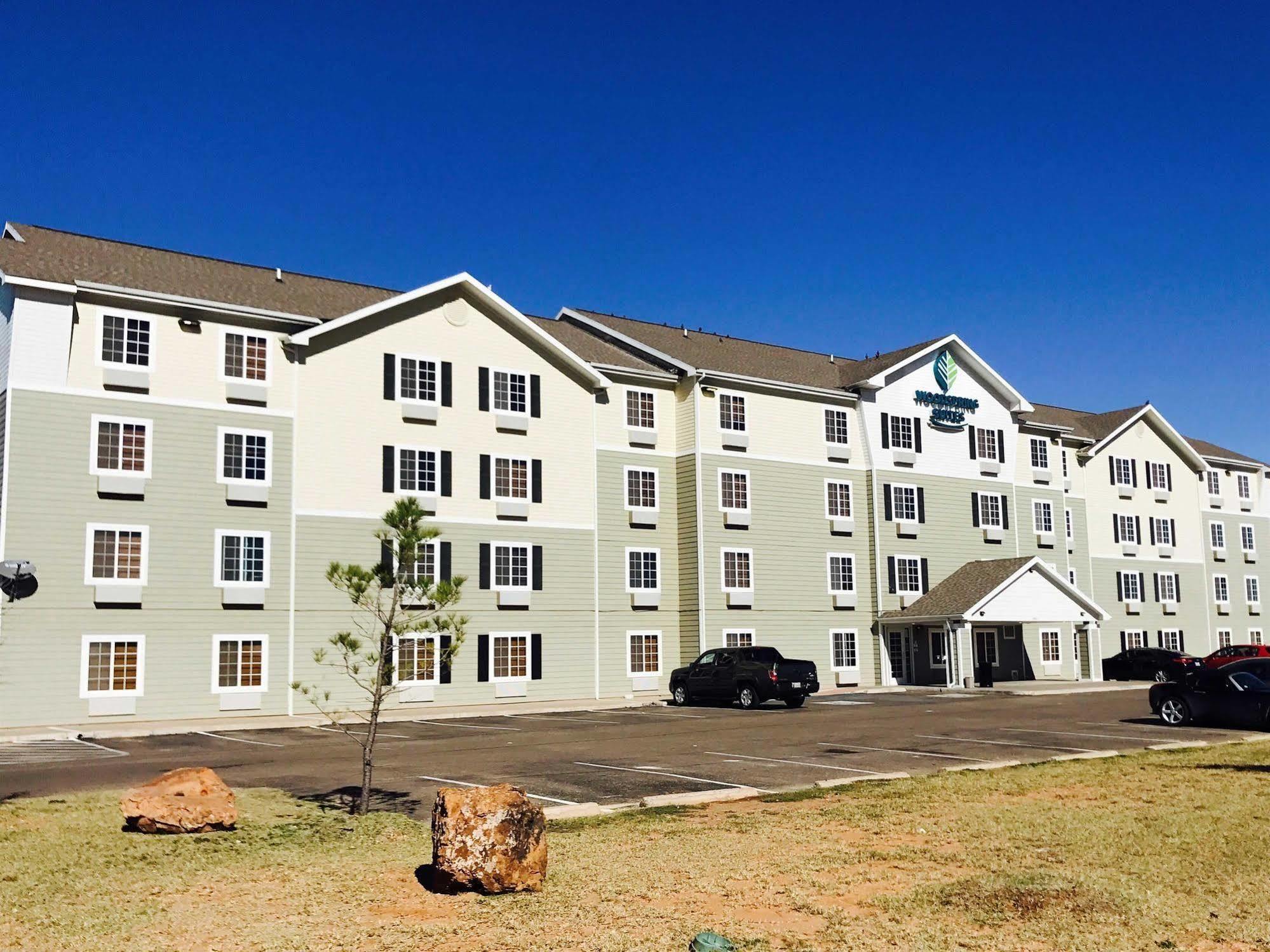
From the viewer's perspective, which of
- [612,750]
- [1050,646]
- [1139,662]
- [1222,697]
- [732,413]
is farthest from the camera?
[1050,646]

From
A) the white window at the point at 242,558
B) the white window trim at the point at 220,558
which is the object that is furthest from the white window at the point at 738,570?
the white window at the point at 242,558

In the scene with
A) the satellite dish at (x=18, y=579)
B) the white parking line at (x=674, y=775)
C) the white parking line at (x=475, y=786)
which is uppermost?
the satellite dish at (x=18, y=579)

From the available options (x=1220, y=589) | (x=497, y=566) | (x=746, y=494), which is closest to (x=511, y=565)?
(x=497, y=566)

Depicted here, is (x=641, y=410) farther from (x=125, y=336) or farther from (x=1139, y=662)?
(x=1139, y=662)

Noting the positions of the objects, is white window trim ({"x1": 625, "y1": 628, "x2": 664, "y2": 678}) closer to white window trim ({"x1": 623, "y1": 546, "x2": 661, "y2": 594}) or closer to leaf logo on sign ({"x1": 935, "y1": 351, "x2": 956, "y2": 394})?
white window trim ({"x1": 623, "y1": 546, "x2": 661, "y2": 594})

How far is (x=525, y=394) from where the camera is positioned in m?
38.7

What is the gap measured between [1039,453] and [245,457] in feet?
112

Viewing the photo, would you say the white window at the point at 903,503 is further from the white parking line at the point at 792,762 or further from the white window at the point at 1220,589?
the white parking line at the point at 792,762

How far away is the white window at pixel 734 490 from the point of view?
42094 millimetres

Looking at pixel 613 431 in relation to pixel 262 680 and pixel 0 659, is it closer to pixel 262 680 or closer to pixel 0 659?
pixel 262 680

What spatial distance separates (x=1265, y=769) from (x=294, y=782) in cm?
1352

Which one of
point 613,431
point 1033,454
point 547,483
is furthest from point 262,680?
point 1033,454

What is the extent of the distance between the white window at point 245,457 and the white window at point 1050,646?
33.6 m

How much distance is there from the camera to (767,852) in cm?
1082
